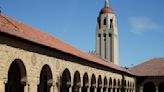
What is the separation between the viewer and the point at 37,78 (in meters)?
16.6

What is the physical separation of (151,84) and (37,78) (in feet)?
98.5

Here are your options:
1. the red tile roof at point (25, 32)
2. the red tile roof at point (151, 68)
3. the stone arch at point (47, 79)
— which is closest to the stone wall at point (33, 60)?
the stone arch at point (47, 79)

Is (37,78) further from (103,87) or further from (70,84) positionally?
(103,87)

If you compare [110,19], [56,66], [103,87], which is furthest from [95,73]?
[110,19]

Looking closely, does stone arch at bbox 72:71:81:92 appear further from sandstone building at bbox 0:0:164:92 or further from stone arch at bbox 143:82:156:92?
stone arch at bbox 143:82:156:92

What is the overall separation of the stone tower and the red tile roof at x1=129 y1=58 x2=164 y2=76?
3498 centimetres

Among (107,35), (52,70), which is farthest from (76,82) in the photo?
(107,35)

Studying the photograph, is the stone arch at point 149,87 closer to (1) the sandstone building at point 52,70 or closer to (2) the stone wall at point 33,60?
(1) the sandstone building at point 52,70

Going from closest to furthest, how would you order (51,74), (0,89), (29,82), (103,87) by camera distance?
(0,89) → (29,82) → (51,74) → (103,87)

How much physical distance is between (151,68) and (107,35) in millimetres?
39314

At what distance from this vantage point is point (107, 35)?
8375cm

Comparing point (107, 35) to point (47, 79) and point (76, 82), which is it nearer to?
point (76, 82)

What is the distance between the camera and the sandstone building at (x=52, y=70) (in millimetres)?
14562

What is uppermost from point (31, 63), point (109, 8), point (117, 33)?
point (109, 8)
